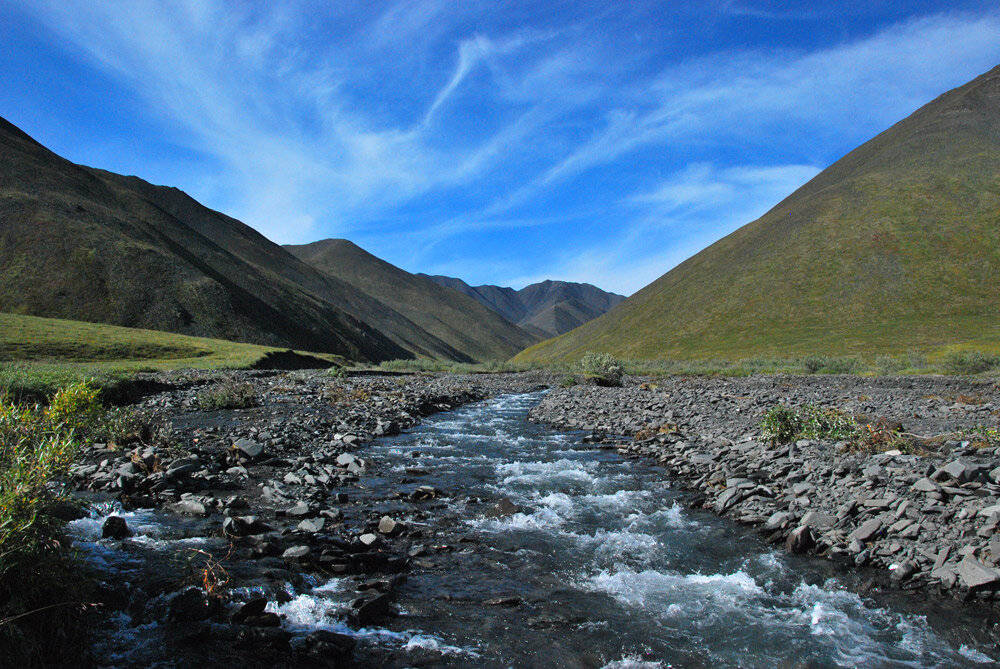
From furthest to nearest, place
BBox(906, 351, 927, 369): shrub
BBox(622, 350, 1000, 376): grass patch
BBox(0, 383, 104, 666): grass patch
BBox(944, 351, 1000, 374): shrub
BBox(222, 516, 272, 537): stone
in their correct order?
BBox(906, 351, 927, 369): shrub → BBox(622, 350, 1000, 376): grass patch → BBox(944, 351, 1000, 374): shrub → BBox(222, 516, 272, 537): stone → BBox(0, 383, 104, 666): grass patch

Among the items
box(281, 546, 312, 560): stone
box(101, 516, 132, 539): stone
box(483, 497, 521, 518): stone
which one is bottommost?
box(483, 497, 521, 518): stone

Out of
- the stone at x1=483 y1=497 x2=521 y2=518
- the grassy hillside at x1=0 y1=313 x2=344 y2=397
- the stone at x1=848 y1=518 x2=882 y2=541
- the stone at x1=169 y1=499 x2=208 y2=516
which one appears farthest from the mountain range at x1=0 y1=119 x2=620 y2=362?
the stone at x1=848 y1=518 x2=882 y2=541

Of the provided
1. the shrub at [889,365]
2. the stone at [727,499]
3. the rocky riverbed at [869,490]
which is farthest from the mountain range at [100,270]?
the shrub at [889,365]

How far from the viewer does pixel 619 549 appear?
978 cm

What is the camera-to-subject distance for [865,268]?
334ft

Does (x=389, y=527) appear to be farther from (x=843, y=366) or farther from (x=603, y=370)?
(x=843, y=366)

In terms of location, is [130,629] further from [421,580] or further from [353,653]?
[421,580]

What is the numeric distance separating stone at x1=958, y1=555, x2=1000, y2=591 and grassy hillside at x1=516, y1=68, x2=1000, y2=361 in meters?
72.3

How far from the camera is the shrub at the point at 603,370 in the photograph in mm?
46531

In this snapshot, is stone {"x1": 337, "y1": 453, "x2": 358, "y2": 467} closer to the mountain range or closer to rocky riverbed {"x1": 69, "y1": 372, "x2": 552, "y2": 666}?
rocky riverbed {"x1": 69, "y1": 372, "x2": 552, "y2": 666}

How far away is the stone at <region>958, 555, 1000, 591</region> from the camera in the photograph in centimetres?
701

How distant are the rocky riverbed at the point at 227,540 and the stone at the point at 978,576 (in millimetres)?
8105

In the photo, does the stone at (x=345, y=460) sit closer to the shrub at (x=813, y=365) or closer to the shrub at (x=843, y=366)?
the shrub at (x=843, y=366)

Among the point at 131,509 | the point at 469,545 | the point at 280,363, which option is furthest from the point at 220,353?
the point at 469,545
